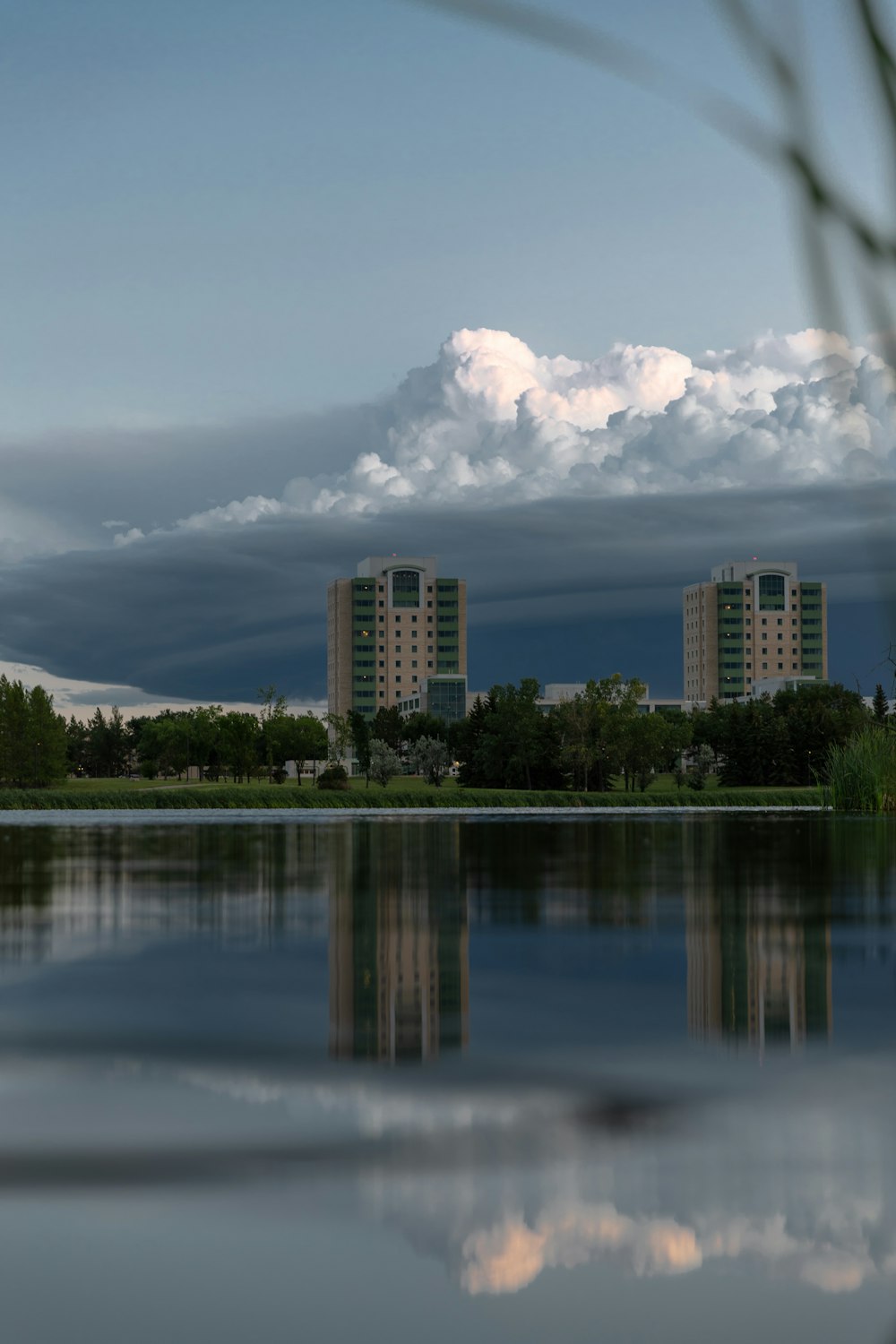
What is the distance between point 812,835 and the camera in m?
21.5

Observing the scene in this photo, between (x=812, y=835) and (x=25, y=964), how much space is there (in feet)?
52.4

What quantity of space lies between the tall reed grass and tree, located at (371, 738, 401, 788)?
128 ft

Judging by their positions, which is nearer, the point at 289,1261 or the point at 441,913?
the point at 289,1261

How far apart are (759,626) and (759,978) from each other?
6761 inches

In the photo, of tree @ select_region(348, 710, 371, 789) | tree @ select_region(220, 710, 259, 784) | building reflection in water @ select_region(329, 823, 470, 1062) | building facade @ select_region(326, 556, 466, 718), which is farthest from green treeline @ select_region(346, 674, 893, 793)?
building facade @ select_region(326, 556, 466, 718)

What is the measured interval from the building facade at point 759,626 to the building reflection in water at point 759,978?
168 metres

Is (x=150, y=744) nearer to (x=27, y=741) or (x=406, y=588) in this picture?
(x=27, y=741)

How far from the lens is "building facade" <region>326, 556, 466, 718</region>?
547ft

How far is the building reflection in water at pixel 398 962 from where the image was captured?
19.0 feet

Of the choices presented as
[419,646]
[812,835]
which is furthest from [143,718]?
[812,835]

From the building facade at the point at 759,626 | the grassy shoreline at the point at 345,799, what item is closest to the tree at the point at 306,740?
the grassy shoreline at the point at 345,799

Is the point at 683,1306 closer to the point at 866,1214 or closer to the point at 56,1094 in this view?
the point at 866,1214

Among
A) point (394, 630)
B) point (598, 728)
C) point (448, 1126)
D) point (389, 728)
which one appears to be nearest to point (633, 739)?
point (598, 728)

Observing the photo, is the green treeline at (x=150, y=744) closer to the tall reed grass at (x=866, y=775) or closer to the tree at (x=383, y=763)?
the tree at (x=383, y=763)
